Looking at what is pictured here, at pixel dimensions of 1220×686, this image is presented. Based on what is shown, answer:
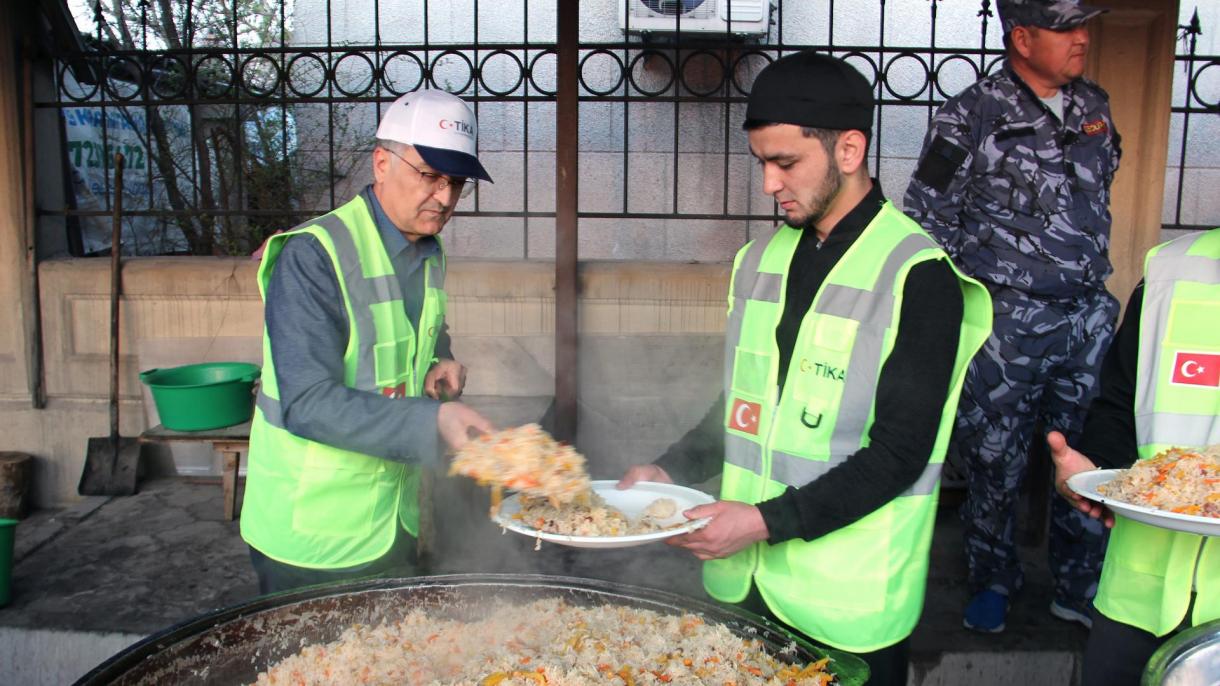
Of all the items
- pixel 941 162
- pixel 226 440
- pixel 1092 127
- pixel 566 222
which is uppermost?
pixel 1092 127

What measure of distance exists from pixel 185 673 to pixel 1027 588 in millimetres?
3698

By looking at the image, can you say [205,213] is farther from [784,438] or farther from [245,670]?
[784,438]

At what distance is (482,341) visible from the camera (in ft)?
17.8

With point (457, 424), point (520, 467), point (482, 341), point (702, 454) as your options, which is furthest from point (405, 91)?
point (520, 467)

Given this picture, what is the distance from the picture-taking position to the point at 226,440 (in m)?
4.93

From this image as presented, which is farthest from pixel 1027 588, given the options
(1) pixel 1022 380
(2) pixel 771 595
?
(2) pixel 771 595

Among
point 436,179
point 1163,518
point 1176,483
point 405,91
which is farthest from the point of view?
point 405,91

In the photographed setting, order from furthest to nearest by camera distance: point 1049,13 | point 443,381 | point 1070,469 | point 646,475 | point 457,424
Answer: point 1049,13
point 443,381
point 646,475
point 1070,469
point 457,424

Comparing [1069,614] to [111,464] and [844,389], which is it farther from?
[111,464]

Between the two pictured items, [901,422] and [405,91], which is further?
[405,91]

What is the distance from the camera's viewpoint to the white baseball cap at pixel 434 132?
2.50 m

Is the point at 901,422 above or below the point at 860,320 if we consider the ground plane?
below

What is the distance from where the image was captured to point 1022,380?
374cm

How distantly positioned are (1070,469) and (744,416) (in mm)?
820
